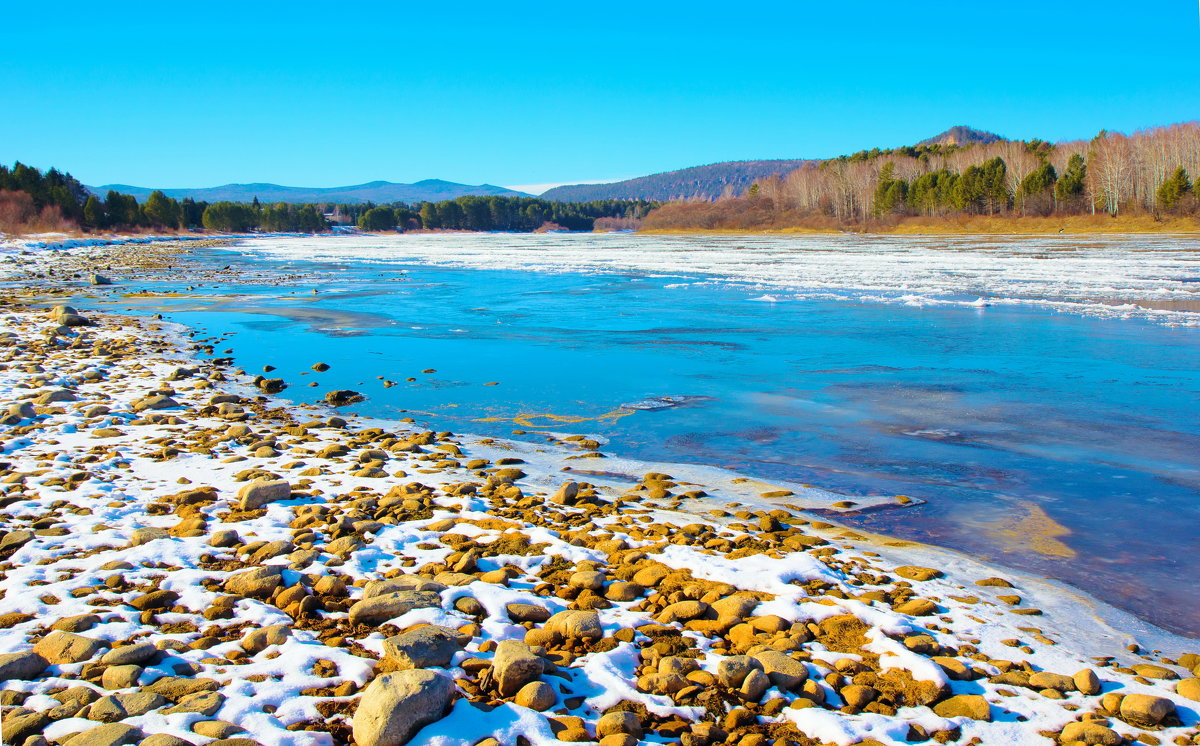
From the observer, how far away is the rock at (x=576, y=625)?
3.85 m


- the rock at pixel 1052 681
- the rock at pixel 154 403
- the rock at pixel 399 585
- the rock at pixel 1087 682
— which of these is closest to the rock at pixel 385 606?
the rock at pixel 399 585

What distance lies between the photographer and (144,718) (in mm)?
3061

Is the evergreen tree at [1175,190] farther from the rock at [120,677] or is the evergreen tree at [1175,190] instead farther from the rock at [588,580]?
the rock at [120,677]

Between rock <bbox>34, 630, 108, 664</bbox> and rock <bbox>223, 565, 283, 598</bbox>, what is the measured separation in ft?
2.43

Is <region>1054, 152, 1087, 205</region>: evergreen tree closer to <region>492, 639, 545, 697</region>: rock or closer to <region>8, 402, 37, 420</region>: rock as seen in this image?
<region>8, 402, 37, 420</region>: rock

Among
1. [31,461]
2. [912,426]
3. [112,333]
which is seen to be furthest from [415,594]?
[112,333]

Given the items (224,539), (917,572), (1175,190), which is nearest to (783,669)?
(917,572)

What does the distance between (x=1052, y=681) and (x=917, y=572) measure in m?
1.23

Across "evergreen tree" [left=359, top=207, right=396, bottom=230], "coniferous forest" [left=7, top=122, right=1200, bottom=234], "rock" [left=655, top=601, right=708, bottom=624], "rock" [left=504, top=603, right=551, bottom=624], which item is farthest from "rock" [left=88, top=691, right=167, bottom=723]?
"evergreen tree" [left=359, top=207, right=396, bottom=230]

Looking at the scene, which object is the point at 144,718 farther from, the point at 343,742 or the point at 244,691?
the point at 343,742

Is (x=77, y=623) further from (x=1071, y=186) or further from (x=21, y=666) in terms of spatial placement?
(x=1071, y=186)

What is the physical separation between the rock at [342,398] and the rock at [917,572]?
6926 mm

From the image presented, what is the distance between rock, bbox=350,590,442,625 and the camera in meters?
4.02

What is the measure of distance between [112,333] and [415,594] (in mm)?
13743
